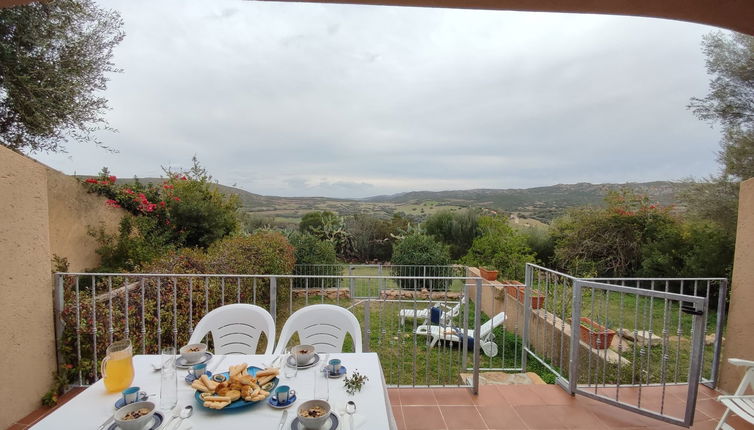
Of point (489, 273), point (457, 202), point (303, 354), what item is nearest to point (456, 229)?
point (457, 202)

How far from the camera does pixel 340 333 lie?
234cm

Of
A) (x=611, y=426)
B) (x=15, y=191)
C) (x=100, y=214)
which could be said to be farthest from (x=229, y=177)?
→ (x=611, y=426)

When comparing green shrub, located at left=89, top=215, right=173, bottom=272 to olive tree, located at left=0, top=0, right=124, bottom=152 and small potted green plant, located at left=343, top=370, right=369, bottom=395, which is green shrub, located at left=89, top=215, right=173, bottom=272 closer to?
olive tree, located at left=0, top=0, right=124, bottom=152

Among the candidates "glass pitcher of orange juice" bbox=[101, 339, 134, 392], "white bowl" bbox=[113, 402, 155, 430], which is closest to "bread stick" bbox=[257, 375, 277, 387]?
"white bowl" bbox=[113, 402, 155, 430]

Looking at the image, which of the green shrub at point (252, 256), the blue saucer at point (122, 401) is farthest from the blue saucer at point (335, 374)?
the green shrub at point (252, 256)

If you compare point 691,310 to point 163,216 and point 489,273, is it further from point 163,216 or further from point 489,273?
point 163,216

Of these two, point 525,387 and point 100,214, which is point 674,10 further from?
point 100,214

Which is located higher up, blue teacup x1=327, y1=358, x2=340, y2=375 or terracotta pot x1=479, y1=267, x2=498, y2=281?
blue teacup x1=327, y1=358, x2=340, y2=375

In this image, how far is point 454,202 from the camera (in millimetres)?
12148

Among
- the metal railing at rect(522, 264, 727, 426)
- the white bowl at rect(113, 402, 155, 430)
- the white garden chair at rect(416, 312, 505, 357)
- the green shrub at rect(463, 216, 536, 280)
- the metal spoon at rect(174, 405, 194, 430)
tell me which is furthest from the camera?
the green shrub at rect(463, 216, 536, 280)

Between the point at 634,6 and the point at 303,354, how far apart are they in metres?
2.70

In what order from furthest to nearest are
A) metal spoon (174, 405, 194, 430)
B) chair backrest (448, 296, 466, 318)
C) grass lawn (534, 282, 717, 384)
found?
chair backrest (448, 296, 466, 318) < grass lawn (534, 282, 717, 384) < metal spoon (174, 405, 194, 430)

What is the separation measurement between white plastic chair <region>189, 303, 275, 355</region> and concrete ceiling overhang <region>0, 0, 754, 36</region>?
2.06 metres

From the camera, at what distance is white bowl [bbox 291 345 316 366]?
1740mm
